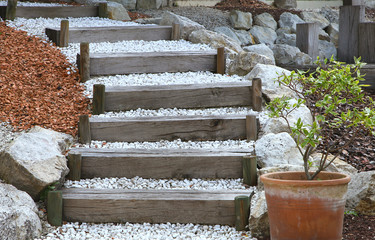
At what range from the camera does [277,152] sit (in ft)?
13.4

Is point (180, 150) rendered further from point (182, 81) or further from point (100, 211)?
point (182, 81)

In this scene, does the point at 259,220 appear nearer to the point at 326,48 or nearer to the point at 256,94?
the point at 256,94

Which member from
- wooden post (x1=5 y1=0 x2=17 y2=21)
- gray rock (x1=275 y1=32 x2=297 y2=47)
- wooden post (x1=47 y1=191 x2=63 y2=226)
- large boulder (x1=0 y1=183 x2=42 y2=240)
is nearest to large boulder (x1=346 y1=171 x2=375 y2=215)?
wooden post (x1=47 y1=191 x2=63 y2=226)

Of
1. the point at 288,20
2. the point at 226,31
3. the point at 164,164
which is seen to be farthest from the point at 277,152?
the point at 288,20

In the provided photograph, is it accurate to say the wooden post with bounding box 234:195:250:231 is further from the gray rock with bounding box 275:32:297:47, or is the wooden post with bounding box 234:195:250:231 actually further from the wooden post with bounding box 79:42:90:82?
the gray rock with bounding box 275:32:297:47

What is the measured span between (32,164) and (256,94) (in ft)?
Result: 7.88

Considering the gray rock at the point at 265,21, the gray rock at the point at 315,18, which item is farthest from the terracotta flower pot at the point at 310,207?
the gray rock at the point at 315,18

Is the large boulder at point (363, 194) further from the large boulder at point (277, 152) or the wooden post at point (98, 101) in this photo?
the wooden post at point (98, 101)

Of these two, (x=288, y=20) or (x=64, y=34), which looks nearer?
(x=64, y=34)

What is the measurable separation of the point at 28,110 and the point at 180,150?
1.56m

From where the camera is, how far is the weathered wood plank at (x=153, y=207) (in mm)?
3701

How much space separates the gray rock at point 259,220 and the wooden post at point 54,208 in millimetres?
1447

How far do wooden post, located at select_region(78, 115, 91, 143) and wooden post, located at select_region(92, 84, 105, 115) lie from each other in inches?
19.3

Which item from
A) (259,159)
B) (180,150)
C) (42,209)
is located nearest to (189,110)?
(180,150)
